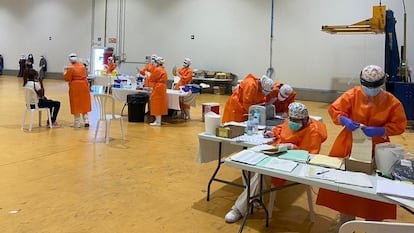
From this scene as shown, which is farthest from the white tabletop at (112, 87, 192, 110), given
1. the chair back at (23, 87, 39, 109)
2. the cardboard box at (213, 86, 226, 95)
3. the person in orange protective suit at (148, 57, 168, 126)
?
the cardboard box at (213, 86, 226, 95)

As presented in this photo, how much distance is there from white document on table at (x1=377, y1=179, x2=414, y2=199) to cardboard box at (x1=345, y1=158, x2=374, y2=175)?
0.42 feet

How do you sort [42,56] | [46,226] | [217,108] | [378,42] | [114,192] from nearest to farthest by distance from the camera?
1. [46,226]
2. [114,192]
3. [217,108]
4. [378,42]
5. [42,56]

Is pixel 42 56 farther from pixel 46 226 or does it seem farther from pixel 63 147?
pixel 46 226

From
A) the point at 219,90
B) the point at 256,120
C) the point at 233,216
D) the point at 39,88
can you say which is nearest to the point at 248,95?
the point at 256,120

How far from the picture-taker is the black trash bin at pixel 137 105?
7551 millimetres

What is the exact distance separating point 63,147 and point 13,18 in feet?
56.2

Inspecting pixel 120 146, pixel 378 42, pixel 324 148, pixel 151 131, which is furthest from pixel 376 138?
pixel 378 42

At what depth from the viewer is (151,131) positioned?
6.78 m

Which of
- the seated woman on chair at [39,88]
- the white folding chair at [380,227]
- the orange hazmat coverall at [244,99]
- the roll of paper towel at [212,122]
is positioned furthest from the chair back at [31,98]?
the white folding chair at [380,227]

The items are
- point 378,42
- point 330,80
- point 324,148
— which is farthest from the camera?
point 330,80

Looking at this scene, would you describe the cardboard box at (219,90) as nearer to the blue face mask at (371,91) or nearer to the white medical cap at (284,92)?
the white medical cap at (284,92)

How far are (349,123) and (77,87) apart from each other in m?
5.26

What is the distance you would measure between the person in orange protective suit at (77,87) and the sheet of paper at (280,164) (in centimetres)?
503

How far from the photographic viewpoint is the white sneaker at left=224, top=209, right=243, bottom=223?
3008 millimetres
